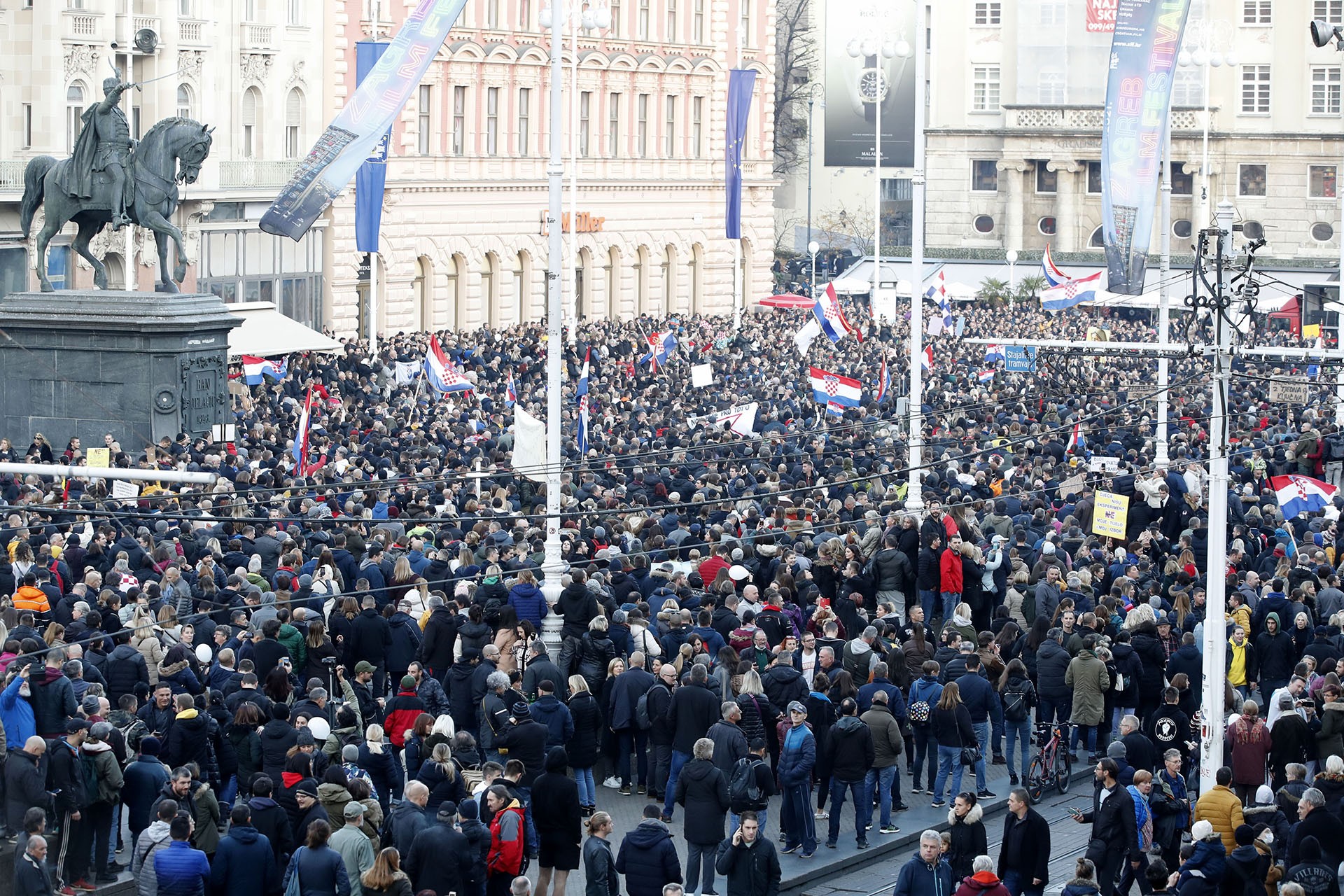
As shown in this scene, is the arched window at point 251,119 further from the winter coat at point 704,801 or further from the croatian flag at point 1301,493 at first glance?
the winter coat at point 704,801

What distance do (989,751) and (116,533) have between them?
899 cm

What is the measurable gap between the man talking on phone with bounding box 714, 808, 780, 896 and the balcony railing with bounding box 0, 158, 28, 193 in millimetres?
36460

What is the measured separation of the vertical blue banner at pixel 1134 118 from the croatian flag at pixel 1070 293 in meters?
12.6

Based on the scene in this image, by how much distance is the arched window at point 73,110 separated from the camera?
5181 cm

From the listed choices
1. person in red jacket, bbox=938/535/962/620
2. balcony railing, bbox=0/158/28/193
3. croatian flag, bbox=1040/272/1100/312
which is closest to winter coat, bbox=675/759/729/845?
person in red jacket, bbox=938/535/962/620

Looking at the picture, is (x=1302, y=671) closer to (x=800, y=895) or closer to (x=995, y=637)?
(x=995, y=637)

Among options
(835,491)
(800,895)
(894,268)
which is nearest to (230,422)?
(835,491)

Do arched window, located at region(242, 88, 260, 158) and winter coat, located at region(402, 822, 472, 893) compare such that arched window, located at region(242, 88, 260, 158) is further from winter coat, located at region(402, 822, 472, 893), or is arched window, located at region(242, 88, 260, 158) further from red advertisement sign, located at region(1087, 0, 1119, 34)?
winter coat, located at region(402, 822, 472, 893)

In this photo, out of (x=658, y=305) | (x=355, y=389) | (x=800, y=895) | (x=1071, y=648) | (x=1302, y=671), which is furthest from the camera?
(x=658, y=305)

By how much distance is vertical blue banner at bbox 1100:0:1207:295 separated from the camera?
36094 mm

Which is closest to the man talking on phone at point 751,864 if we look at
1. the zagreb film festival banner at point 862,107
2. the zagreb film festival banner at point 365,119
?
the zagreb film festival banner at point 365,119

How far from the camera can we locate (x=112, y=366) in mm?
34875

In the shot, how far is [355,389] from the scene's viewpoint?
133 ft

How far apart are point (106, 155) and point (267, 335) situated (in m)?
7.55
